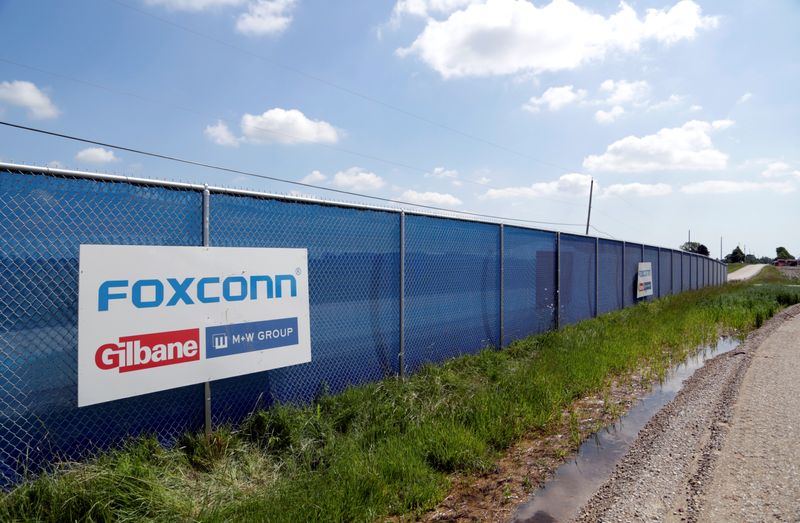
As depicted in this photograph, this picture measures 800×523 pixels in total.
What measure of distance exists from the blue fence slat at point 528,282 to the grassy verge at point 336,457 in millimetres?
A: 1971

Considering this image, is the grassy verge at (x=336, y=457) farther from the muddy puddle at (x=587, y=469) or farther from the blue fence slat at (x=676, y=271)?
the blue fence slat at (x=676, y=271)

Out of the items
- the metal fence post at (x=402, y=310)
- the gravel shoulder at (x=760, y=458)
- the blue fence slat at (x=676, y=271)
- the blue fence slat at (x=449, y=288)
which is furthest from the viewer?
the blue fence slat at (x=676, y=271)

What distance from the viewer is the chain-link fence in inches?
128

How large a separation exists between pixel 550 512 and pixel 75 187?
4.14m

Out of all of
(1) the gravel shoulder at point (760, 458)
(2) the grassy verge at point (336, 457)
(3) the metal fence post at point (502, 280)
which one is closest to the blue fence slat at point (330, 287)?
(2) the grassy verge at point (336, 457)

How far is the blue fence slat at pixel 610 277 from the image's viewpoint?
13.0 meters

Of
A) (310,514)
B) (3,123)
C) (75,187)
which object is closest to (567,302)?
(310,514)

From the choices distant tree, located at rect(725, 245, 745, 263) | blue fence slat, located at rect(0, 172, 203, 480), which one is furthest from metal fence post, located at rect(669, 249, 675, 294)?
distant tree, located at rect(725, 245, 745, 263)

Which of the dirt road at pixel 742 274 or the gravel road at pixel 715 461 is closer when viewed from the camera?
the gravel road at pixel 715 461

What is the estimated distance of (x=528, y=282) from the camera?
30.3 ft

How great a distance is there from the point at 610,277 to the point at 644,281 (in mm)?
Answer: 4359

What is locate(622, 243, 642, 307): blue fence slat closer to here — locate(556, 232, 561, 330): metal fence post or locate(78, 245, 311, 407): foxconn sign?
locate(556, 232, 561, 330): metal fence post

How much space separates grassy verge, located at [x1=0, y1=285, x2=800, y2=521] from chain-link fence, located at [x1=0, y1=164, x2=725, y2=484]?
0.25 meters

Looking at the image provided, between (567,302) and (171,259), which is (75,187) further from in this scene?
(567,302)
